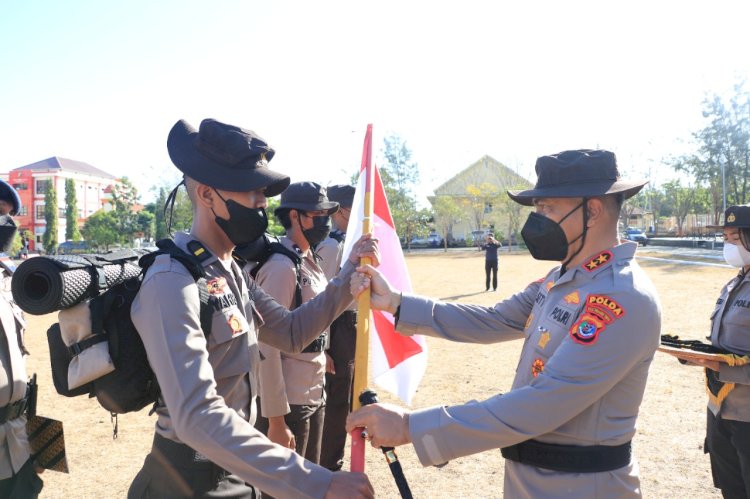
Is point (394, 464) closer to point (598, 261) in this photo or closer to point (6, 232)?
point (598, 261)

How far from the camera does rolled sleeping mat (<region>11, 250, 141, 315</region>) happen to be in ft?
5.93

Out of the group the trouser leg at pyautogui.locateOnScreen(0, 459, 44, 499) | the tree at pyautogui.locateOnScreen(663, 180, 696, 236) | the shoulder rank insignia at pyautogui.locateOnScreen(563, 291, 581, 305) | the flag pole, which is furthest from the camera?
the tree at pyautogui.locateOnScreen(663, 180, 696, 236)

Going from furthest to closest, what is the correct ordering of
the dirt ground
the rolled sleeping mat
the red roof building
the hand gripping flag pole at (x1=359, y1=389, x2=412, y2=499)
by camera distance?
the red roof building, the dirt ground, the hand gripping flag pole at (x1=359, y1=389, x2=412, y2=499), the rolled sleeping mat

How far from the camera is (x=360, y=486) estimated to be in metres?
1.89

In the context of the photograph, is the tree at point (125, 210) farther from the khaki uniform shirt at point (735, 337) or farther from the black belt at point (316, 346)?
the khaki uniform shirt at point (735, 337)

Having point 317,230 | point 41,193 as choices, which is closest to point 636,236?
point 317,230

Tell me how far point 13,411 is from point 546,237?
9.45 ft

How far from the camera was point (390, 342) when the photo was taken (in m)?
3.20

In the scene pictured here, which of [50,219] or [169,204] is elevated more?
[50,219]

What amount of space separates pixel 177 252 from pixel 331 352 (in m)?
2.93

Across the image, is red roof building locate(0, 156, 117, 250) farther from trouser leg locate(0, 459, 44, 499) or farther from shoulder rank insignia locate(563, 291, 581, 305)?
shoulder rank insignia locate(563, 291, 581, 305)

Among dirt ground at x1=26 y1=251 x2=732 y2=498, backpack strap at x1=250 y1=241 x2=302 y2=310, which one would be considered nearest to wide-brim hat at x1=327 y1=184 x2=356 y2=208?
backpack strap at x1=250 y1=241 x2=302 y2=310

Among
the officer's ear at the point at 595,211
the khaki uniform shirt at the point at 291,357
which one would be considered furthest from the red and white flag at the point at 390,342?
the officer's ear at the point at 595,211

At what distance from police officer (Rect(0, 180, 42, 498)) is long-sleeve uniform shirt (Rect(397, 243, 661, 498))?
2.16 m
